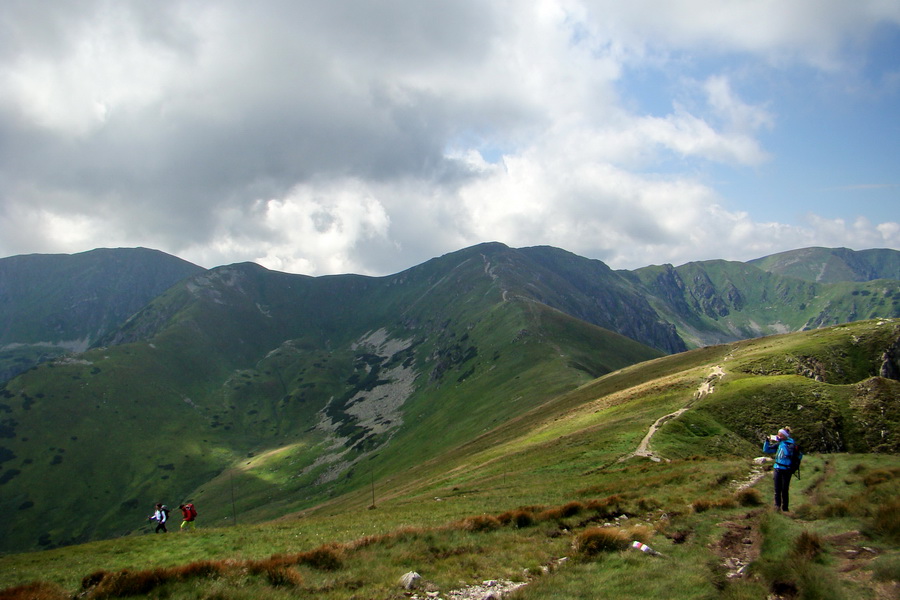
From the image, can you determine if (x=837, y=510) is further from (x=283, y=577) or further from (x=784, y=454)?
(x=283, y=577)

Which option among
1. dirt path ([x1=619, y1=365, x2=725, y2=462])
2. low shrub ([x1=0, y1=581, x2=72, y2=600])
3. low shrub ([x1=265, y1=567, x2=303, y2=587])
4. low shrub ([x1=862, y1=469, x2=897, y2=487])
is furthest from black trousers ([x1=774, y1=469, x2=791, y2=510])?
low shrub ([x1=0, y1=581, x2=72, y2=600])

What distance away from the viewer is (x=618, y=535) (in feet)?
62.7

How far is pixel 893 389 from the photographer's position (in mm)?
50281

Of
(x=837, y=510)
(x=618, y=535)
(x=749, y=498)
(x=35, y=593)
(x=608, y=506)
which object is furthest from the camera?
(x=608, y=506)

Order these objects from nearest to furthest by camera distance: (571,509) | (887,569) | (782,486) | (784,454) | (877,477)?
(887,569) < (782,486) < (784,454) < (877,477) < (571,509)

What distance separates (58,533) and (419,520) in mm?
215559

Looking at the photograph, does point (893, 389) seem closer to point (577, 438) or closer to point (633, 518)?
point (577, 438)

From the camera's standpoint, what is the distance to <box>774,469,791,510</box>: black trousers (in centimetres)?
2188

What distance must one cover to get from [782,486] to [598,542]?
10428mm

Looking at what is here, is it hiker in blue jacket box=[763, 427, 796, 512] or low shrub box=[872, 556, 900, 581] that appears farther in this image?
hiker in blue jacket box=[763, 427, 796, 512]

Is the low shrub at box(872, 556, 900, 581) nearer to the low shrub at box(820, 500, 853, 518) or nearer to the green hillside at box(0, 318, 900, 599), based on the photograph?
the green hillside at box(0, 318, 900, 599)

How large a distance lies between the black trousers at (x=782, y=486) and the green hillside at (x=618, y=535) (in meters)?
1.05

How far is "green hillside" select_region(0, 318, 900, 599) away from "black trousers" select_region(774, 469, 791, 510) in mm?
1055

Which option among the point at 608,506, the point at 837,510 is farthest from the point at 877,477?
the point at 608,506
